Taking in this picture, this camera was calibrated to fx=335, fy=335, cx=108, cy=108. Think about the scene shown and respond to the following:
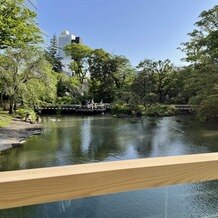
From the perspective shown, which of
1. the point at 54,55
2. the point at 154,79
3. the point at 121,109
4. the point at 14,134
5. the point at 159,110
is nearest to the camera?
the point at 14,134

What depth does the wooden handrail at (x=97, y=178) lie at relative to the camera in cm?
81

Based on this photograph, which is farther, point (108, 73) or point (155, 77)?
point (108, 73)

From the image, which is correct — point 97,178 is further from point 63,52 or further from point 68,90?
point 63,52

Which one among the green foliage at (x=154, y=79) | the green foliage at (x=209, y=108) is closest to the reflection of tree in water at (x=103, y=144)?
the green foliage at (x=209, y=108)

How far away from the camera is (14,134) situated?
1488 cm

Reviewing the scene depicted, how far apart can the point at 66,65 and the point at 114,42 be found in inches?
292

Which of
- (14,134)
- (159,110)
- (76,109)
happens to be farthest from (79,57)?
(14,134)

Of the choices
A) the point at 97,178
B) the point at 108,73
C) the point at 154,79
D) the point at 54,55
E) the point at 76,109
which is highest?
the point at 54,55

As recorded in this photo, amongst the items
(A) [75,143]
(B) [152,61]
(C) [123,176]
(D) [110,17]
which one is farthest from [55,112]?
(C) [123,176]

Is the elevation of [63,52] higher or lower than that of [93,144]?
higher

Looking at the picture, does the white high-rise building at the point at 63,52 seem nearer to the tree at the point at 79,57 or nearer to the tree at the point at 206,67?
the tree at the point at 79,57

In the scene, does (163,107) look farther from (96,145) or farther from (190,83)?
(96,145)

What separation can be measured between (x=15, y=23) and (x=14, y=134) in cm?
479

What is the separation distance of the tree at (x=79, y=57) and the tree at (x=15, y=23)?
789 inches
